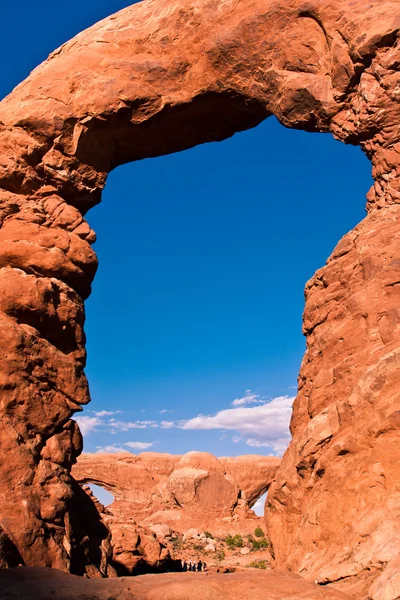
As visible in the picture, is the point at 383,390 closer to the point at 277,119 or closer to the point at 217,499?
the point at 277,119

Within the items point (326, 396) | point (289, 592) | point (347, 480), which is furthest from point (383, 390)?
point (289, 592)

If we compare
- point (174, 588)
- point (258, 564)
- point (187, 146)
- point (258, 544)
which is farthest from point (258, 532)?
point (174, 588)

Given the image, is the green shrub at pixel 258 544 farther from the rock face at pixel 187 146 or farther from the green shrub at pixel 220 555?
the rock face at pixel 187 146

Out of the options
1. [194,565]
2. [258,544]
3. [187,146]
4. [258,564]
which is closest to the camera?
[187,146]

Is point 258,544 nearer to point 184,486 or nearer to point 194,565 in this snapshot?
point 184,486

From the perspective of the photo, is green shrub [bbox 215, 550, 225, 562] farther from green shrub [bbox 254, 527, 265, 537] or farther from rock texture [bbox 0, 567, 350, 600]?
rock texture [bbox 0, 567, 350, 600]
